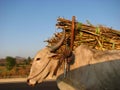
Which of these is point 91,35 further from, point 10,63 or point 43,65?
point 10,63

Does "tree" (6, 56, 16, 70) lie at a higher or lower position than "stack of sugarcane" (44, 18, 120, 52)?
lower

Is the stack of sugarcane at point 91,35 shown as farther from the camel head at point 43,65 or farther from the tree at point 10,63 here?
the tree at point 10,63

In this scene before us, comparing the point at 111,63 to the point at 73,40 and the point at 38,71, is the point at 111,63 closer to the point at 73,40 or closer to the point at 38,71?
the point at 73,40

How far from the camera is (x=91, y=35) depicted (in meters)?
8.63

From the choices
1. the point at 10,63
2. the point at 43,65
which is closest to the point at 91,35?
the point at 43,65

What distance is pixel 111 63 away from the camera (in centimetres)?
756

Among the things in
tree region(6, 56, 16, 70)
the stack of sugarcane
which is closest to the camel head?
the stack of sugarcane

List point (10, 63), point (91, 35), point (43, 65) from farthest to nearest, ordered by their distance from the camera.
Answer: point (10, 63) → point (91, 35) → point (43, 65)

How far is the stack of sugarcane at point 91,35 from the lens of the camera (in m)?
8.45

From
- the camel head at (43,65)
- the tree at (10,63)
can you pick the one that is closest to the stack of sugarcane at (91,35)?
the camel head at (43,65)

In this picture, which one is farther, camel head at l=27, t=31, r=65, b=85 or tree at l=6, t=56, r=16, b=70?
tree at l=6, t=56, r=16, b=70

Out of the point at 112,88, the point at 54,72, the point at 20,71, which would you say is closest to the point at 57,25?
the point at 54,72

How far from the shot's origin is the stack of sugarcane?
8.45m

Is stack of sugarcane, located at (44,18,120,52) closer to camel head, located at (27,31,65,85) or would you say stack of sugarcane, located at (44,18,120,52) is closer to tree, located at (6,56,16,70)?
camel head, located at (27,31,65,85)
